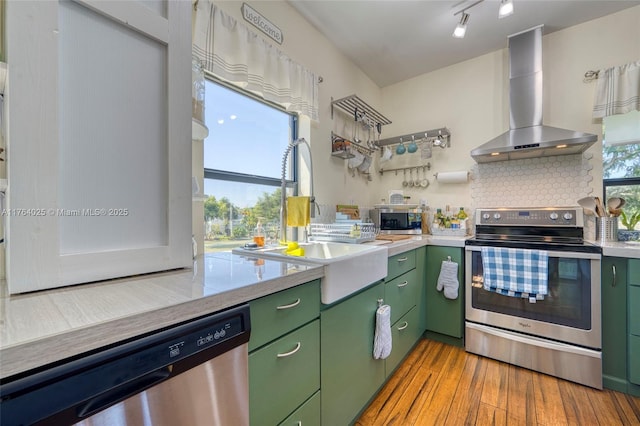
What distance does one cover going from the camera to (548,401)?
1565 mm

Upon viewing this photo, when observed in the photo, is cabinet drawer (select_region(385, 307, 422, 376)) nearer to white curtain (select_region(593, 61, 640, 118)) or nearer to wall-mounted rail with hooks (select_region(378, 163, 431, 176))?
wall-mounted rail with hooks (select_region(378, 163, 431, 176))

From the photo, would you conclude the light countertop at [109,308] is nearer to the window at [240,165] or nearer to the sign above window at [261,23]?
the window at [240,165]

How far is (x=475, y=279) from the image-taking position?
6.81 feet

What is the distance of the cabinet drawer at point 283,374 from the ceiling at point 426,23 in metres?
2.23

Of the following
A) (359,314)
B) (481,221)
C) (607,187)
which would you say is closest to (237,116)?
(359,314)

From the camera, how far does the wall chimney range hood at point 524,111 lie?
84.0 inches

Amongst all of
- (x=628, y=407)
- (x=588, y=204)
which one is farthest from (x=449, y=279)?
(x=588, y=204)


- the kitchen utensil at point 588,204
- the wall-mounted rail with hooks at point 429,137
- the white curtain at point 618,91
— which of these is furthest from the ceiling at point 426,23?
the kitchen utensil at point 588,204

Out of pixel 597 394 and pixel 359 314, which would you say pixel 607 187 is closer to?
pixel 597 394

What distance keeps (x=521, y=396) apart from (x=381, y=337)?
97 cm

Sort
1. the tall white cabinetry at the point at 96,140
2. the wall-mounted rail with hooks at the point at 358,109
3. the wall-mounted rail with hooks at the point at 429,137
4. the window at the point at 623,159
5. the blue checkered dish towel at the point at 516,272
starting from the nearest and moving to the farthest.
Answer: the tall white cabinetry at the point at 96,140 → the blue checkered dish towel at the point at 516,272 → the window at the point at 623,159 → the wall-mounted rail with hooks at the point at 358,109 → the wall-mounted rail with hooks at the point at 429,137

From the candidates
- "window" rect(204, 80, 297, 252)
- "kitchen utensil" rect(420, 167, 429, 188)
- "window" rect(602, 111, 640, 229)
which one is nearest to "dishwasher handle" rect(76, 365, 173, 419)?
"window" rect(204, 80, 297, 252)

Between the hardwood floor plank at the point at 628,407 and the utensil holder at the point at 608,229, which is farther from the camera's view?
the utensil holder at the point at 608,229

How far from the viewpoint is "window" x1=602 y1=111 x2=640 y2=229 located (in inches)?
81.1
